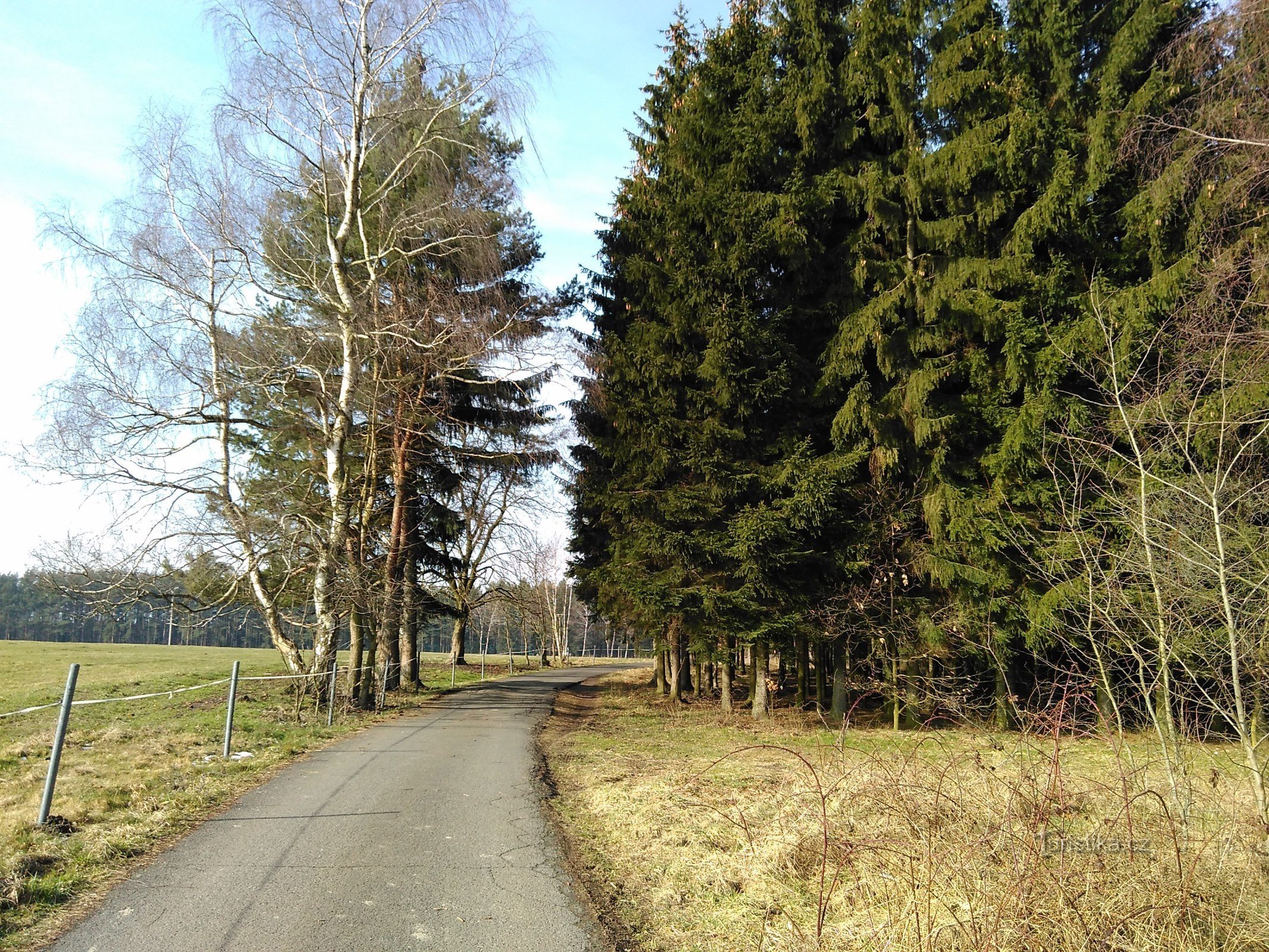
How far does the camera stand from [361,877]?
5027mm

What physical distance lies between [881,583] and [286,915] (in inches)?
483

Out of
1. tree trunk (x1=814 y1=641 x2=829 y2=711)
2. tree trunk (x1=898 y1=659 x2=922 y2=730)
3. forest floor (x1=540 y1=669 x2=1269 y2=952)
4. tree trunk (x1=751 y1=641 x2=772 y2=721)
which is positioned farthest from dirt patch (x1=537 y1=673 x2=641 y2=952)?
tree trunk (x1=898 y1=659 x2=922 y2=730)

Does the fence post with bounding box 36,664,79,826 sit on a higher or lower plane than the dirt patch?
higher

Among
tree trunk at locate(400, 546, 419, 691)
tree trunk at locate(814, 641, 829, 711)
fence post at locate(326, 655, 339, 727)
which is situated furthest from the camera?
tree trunk at locate(400, 546, 419, 691)

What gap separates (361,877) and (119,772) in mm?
4908

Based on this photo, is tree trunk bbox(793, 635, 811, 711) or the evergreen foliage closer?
the evergreen foliage

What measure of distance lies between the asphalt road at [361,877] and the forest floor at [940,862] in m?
0.50

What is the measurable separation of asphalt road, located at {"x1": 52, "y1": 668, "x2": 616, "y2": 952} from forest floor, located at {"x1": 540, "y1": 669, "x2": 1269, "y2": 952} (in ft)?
1.63

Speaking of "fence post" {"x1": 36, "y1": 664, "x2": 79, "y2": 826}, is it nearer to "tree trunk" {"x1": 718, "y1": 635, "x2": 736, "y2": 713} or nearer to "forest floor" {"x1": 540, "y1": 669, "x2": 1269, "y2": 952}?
"forest floor" {"x1": 540, "y1": 669, "x2": 1269, "y2": 952}

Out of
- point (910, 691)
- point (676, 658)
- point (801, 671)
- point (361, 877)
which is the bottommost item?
point (361, 877)

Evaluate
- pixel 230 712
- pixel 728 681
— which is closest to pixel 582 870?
pixel 230 712

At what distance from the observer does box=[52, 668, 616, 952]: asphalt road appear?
4059 millimetres

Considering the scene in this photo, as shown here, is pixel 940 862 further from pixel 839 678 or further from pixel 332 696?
pixel 839 678

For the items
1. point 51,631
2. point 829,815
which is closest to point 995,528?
point 829,815
